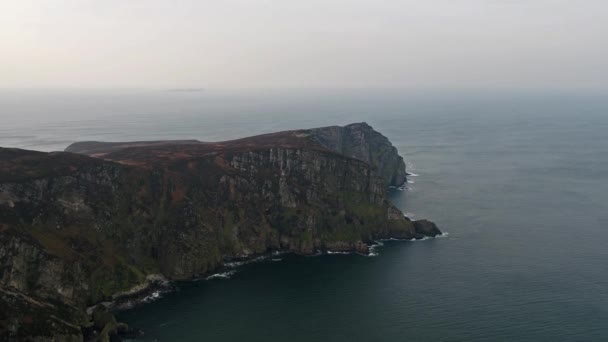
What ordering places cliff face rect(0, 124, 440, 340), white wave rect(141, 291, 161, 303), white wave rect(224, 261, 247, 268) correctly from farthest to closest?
white wave rect(224, 261, 247, 268) < white wave rect(141, 291, 161, 303) < cliff face rect(0, 124, 440, 340)

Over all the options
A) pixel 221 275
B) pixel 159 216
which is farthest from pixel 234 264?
pixel 159 216

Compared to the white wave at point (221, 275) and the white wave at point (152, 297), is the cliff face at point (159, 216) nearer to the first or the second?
the white wave at point (221, 275)

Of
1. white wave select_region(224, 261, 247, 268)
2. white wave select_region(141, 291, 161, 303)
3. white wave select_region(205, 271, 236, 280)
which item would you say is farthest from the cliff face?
white wave select_region(141, 291, 161, 303)

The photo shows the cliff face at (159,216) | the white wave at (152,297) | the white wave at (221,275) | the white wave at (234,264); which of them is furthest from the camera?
the white wave at (234,264)

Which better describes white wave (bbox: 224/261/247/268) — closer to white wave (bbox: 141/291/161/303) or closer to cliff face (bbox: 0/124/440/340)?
cliff face (bbox: 0/124/440/340)

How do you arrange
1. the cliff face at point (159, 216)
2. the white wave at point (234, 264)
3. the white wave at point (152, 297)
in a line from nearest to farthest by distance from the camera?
the cliff face at point (159, 216)
the white wave at point (152, 297)
the white wave at point (234, 264)

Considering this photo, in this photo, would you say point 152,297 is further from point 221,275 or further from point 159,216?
point 159,216

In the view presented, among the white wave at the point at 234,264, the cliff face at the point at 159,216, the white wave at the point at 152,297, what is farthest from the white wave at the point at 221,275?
the white wave at the point at 152,297

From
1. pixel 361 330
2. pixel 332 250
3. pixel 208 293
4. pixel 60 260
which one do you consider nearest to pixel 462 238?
pixel 332 250

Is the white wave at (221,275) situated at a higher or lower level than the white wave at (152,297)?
higher

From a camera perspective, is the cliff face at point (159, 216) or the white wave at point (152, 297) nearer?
the cliff face at point (159, 216)
